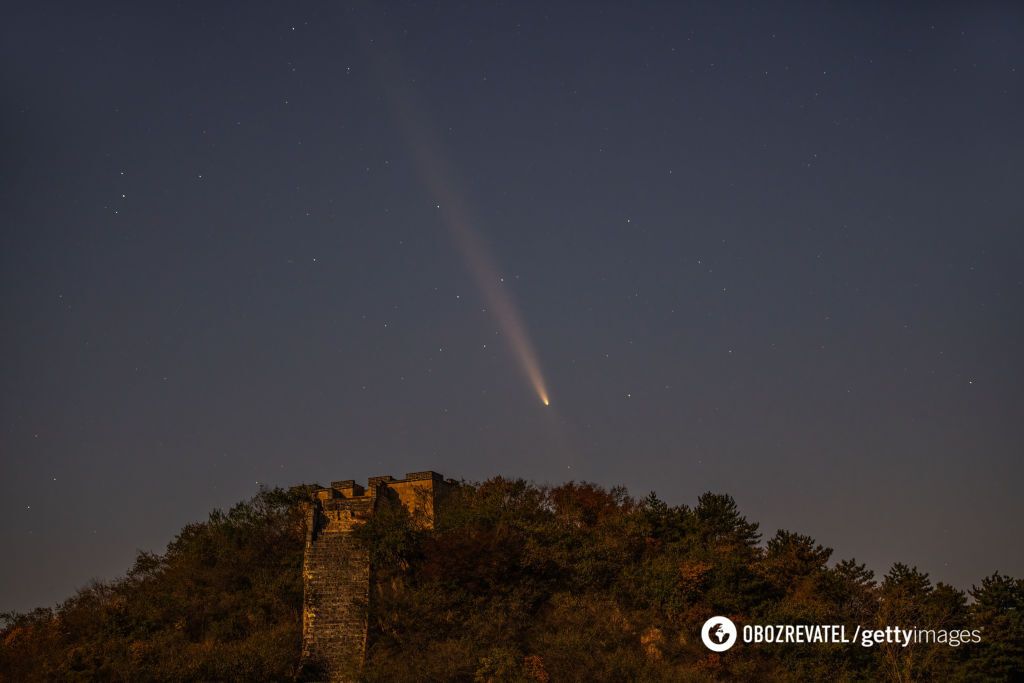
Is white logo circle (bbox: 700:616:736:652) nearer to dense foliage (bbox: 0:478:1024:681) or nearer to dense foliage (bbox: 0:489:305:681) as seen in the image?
dense foliage (bbox: 0:478:1024:681)

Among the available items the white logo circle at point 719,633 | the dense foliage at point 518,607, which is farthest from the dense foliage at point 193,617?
the white logo circle at point 719,633

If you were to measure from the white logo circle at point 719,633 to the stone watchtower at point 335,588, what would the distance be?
1360 cm

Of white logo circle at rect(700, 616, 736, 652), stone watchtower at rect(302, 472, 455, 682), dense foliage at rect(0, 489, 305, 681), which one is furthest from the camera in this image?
stone watchtower at rect(302, 472, 455, 682)

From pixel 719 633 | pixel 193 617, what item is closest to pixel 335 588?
pixel 193 617

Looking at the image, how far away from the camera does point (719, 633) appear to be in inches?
1411

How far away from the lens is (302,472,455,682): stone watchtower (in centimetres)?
3550

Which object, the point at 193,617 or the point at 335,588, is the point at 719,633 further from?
the point at 193,617

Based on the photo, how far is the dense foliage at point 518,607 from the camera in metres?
33.1

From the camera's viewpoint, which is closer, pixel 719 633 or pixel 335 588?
pixel 719 633

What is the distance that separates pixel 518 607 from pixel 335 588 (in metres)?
7.76

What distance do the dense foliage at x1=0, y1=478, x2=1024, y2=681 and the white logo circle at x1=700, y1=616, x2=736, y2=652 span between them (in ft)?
1.35

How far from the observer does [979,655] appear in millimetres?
36625

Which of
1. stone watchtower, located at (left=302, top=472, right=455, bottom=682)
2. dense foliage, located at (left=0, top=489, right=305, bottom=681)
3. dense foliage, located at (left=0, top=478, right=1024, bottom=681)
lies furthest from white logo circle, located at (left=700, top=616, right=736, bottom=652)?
dense foliage, located at (left=0, top=489, right=305, bottom=681)

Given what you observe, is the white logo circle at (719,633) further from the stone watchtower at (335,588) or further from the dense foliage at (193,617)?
the dense foliage at (193,617)
